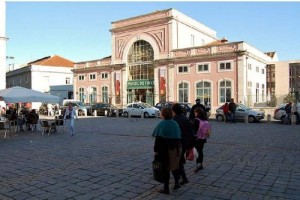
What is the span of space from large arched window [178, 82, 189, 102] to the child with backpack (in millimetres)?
32629

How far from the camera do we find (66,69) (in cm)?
6450

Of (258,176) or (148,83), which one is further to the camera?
(148,83)

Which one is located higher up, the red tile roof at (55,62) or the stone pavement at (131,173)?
the red tile roof at (55,62)

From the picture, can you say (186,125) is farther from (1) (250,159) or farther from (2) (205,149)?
(2) (205,149)

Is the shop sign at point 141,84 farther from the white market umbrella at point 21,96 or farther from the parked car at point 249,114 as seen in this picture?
the white market umbrella at point 21,96

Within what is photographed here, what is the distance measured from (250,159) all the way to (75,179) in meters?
4.96

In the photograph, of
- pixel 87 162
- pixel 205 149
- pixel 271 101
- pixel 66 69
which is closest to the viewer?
pixel 87 162

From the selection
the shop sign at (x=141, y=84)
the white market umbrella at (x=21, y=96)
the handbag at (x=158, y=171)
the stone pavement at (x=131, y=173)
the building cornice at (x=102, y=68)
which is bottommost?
the stone pavement at (x=131, y=173)

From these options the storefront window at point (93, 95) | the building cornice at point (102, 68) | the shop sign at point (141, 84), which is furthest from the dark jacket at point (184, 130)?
the storefront window at point (93, 95)

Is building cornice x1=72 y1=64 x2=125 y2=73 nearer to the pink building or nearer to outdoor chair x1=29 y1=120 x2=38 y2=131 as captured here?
the pink building

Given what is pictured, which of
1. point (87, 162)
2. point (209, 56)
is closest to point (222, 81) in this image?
point (209, 56)

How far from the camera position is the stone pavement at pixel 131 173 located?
5797mm

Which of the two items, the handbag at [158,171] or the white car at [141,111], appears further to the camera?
the white car at [141,111]

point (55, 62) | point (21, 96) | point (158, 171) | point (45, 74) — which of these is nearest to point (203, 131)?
point (158, 171)
